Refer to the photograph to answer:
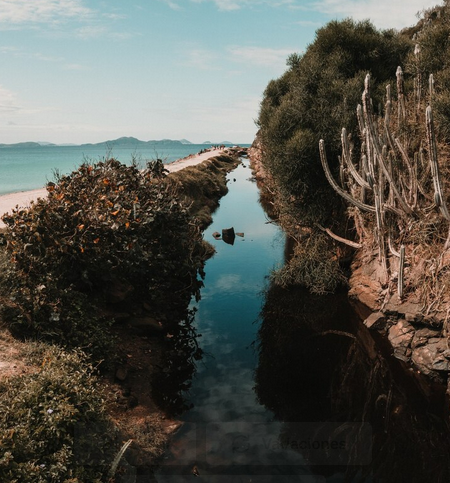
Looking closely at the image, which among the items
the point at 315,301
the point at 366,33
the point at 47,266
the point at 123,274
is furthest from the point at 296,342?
the point at 366,33

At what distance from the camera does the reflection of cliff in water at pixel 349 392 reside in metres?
9.04

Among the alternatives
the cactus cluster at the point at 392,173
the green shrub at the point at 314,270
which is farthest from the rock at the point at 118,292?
the cactus cluster at the point at 392,173

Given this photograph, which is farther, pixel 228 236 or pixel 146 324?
pixel 228 236

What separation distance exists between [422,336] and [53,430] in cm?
1033

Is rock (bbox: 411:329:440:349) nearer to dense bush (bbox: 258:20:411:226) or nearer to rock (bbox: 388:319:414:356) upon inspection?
rock (bbox: 388:319:414:356)

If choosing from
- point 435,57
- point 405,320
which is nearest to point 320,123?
point 435,57

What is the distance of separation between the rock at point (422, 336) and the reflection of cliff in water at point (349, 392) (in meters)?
0.88

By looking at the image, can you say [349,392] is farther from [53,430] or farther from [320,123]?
[320,123]

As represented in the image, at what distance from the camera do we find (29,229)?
11477 mm

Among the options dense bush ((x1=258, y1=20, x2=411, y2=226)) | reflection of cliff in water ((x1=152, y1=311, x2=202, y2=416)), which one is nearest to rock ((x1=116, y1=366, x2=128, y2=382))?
reflection of cliff in water ((x1=152, y1=311, x2=202, y2=416))

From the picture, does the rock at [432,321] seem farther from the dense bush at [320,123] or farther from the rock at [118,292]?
the rock at [118,292]

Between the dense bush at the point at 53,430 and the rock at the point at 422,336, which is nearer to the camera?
the dense bush at the point at 53,430

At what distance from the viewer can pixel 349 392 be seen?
37.7 feet

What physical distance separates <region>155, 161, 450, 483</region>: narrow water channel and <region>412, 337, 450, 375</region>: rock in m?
0.51
